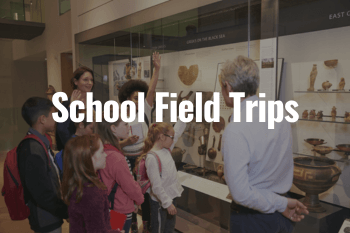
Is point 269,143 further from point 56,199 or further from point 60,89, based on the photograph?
point 60,89

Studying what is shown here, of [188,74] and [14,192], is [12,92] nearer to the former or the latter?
[188,74]

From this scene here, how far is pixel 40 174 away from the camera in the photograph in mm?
1975

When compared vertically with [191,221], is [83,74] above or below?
above

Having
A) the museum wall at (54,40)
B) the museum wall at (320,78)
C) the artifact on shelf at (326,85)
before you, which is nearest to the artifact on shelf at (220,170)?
the museum wall at (320,78)

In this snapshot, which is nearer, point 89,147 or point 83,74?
point 89,147

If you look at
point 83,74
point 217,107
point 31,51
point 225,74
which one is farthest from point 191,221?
point 31,51

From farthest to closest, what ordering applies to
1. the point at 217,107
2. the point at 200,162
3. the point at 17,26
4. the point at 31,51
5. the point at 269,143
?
the point at 31,51 → the point at 17,26 → the point at 200,162 → the point at 217,107 → the point at 269,143

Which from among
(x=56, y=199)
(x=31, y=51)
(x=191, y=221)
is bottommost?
(x=191, y=221)

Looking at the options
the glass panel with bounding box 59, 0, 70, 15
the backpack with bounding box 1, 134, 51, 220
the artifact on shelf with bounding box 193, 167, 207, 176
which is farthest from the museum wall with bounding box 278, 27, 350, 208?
the glass panel with bounding box 59, 0, 70, 15

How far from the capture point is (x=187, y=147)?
362 centimetres

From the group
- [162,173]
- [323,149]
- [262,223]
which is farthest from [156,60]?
[262,223]

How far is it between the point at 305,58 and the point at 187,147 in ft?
5.53

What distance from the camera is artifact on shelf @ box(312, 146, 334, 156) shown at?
9.52ft

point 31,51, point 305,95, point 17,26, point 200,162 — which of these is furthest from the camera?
point 31,51
